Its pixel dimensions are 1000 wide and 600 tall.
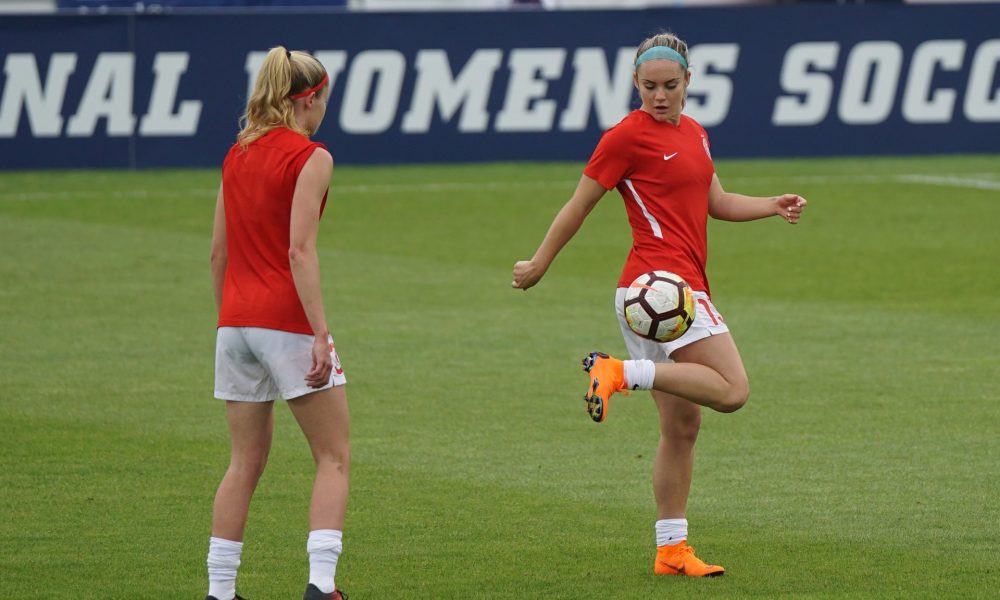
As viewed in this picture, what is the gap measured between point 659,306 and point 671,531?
39.7 inches

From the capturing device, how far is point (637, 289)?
21.3 feet

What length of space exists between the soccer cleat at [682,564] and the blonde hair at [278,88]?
233 cm

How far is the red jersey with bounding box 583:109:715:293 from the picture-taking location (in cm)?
663

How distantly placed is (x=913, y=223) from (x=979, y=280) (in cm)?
394

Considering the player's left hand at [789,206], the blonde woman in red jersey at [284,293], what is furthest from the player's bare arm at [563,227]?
the blonde woman in red jersey at [284,293]

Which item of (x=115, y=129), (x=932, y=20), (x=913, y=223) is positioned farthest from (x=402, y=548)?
(x=932, y=20)

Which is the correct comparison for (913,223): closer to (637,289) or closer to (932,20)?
(932,20)

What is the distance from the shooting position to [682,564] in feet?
22.2

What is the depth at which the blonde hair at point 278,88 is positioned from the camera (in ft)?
19.1

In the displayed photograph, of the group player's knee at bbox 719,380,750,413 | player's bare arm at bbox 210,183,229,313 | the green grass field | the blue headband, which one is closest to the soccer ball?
player's knee at bbox 719,380,750,413

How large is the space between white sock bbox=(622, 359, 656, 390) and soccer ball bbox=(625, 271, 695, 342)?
6.2 inches

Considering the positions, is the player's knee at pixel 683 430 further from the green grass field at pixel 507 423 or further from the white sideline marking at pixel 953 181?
the white sideline marking at pixel 953 181

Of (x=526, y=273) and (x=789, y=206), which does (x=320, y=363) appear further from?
(x=789, y=206)

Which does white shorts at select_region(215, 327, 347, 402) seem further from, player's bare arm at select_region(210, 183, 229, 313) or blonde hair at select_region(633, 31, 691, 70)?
blonde hair at select_region(633, 31, 691, 70)
